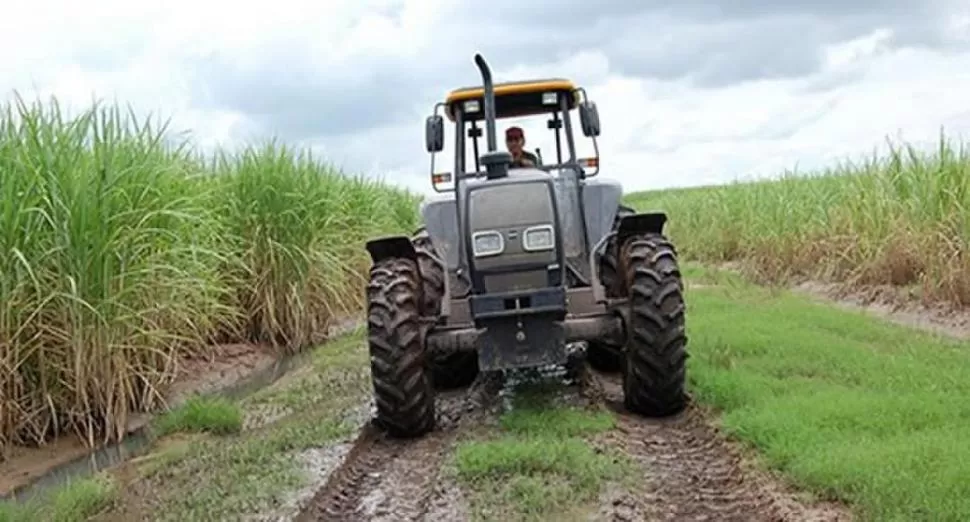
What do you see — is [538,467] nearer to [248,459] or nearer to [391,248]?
[248,459]

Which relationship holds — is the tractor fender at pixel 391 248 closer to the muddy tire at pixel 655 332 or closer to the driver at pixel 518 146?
the muddy tire at pixel 655 332

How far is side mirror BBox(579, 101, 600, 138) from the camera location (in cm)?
723

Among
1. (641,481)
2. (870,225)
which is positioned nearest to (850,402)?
(641,481)

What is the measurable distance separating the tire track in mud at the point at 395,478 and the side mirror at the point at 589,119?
1.77 meters

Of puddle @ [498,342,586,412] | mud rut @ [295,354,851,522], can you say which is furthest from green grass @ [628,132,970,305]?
mud rut @ [295,354,851,522]

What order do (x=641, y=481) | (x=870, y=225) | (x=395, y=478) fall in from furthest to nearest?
(x=870, y=225)
(x=395, y=478)
(x=641, y=481)

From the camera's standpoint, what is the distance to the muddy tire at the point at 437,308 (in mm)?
6723

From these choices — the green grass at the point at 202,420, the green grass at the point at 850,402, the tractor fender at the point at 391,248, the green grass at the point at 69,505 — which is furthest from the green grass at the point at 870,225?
the green grass at the point at 69,505

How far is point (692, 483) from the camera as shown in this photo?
16.9 ft

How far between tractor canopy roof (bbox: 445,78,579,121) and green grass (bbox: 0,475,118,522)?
3.30 meters

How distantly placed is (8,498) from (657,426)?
11.2 ft

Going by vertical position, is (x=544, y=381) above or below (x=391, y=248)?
below

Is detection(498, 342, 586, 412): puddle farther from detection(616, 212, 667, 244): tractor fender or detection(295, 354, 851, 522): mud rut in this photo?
detection(616, 212, 667, 244): tractor fender

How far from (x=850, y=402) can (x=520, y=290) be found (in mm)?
1798
